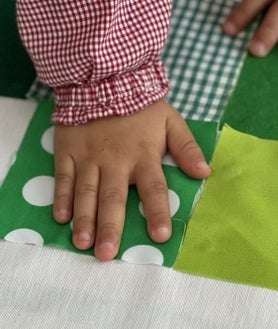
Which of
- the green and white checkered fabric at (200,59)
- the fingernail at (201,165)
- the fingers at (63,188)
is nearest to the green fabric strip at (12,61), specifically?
the green and white checkered fabric at (200,59)

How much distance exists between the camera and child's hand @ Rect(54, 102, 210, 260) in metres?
0.61

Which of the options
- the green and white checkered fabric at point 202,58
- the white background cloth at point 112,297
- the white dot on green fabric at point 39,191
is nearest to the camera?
the white background cloth at point 112,297

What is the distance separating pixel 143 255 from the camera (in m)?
0.60

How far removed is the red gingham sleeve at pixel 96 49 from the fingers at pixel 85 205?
0.07 metres

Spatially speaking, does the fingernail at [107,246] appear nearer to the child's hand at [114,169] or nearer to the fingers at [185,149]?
the child's hand at [114,169]

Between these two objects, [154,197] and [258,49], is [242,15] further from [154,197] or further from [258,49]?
[154,197]

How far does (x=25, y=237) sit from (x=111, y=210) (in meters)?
0.09

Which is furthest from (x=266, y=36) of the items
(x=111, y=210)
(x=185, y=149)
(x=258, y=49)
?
(x=111, y=210)

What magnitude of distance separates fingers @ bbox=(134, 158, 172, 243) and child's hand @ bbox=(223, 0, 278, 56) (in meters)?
0.24

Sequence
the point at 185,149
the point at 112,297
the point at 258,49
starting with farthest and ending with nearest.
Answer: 1. the point at 258,49
2. the point at 185,149
3. the point at 112,297

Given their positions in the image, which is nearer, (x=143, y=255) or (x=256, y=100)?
(x=143, y=255)

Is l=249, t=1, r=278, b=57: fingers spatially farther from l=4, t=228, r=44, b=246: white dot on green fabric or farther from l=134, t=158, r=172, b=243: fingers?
l=4, t=228, r=44, b=246: white dot on green fabric

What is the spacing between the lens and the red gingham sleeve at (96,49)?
0.67 metres

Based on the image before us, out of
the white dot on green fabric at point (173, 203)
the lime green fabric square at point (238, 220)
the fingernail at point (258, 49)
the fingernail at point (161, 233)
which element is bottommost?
the white dot on green fabric at point (173, 203)
